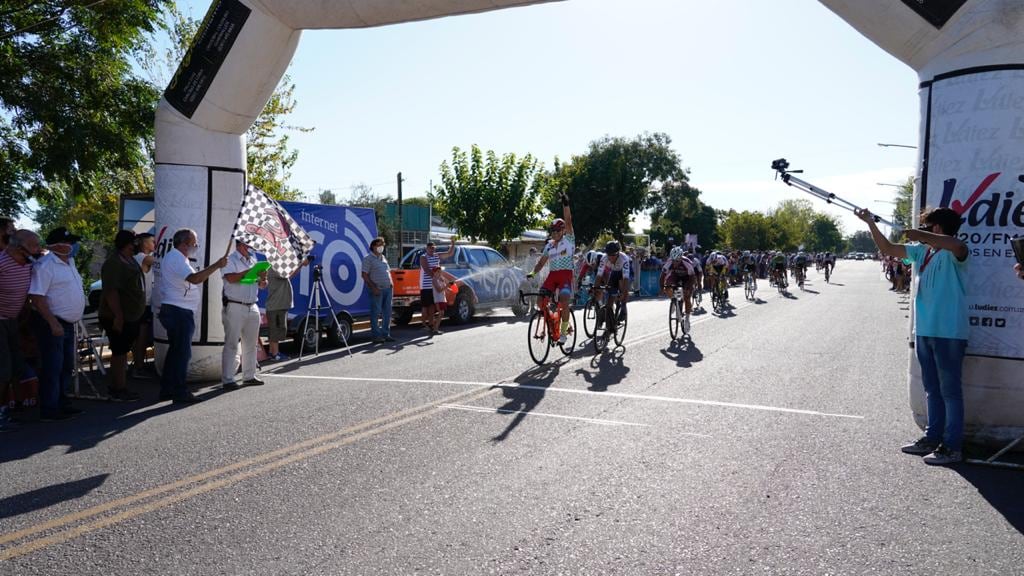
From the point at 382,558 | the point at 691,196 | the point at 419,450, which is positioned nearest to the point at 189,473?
the point at 419,450

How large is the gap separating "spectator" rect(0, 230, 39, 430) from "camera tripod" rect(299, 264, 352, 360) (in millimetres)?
4909

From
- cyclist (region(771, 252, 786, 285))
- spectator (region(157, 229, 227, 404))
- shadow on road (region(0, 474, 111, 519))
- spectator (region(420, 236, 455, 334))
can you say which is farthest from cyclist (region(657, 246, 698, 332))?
cyclist (region(771, 252, 786, 285))

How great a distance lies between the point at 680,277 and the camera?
14.5m

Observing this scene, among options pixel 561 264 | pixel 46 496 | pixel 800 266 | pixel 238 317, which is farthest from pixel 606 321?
pixel 800 266

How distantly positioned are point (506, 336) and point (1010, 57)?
32.6 ft

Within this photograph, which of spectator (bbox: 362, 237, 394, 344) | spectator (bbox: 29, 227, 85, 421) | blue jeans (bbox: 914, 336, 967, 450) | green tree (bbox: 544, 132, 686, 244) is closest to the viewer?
blue jeans (bbox: 914, 336, 967, 450)

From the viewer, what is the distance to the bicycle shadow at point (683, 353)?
35.4 feet

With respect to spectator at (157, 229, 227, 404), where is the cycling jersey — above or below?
above

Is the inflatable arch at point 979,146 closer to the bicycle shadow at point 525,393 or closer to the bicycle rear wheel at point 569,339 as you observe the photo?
the bicycle shadow at point 525,393

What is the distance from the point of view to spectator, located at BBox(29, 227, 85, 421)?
7305 mm

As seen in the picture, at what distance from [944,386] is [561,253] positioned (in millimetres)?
6018

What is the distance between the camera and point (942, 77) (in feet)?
19.8

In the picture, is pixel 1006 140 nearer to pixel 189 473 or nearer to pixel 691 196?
pixel 189 473

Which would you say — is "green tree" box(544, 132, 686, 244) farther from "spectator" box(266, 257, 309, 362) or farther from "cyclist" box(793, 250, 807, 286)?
"spectator" box(266, 257, 309, 362)
